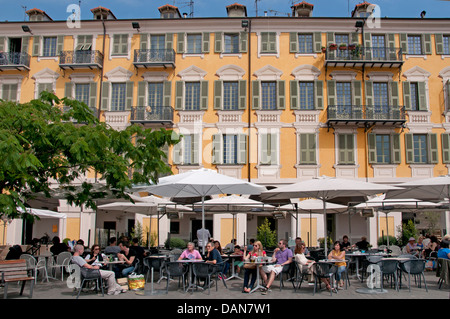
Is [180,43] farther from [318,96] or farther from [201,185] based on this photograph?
[201,185]

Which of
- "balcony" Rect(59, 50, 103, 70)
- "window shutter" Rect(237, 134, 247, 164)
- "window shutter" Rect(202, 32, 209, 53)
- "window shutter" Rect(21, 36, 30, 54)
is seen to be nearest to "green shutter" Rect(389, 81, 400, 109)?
"window shutter" Rect(237, 134, 247, 164)

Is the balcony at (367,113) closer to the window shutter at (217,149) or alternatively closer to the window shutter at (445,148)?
the window shutter at (445,148)

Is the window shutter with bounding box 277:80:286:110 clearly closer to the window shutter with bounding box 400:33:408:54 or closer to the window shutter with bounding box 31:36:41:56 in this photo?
the window shutter with bounding box 400:33:408:54

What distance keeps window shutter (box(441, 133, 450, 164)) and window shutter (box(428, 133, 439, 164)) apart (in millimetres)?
360

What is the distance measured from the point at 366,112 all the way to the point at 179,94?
9.87 meters

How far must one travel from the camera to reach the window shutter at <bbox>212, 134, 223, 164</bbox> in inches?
990

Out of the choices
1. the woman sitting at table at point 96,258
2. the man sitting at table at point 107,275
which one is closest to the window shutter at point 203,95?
the woman sitting at table at point 96,258

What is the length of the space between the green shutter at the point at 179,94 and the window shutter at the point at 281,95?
203 inches

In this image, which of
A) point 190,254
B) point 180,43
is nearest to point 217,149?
point 180,43

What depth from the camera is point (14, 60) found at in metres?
26.7

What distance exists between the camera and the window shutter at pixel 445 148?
24844mm

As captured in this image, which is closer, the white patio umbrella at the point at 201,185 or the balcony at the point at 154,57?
the white patio umbrella at the point at 201,185

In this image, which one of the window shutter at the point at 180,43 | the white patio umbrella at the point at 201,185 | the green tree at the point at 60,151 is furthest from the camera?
the window shutter at the point at 180,43

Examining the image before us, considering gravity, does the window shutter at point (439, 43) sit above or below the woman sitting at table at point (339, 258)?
above
